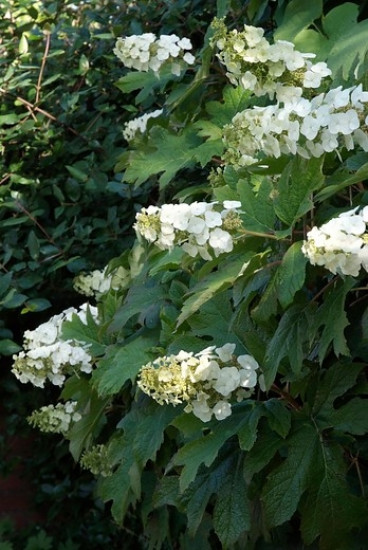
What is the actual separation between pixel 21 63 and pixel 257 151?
2.47 m

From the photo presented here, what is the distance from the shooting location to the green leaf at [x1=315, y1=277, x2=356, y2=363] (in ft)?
5.62

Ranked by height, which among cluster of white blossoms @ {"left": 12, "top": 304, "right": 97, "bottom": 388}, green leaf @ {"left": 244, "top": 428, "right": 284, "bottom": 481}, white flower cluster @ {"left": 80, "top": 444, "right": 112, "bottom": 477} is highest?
green leaf @ {"left": 244, "top": 428, "right": 284, "bottom": 481}

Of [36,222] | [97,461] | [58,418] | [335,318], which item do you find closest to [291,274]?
[335,318]

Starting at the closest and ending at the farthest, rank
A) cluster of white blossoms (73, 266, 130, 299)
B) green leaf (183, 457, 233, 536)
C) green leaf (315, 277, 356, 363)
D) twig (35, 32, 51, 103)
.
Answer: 1. green leaf (315, 277, 356, 363)
2. green leaf (183, 457, 233, 536)
3. cluster of white blossoms (73, 266, 130, 299)
4. twig (35, 32, 51, 103)

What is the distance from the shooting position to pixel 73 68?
4.52m

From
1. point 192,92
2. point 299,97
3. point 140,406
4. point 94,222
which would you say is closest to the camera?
point 299,97

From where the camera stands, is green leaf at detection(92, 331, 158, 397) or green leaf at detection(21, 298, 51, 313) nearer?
green leaf at detection(92, 331, 158, 397)

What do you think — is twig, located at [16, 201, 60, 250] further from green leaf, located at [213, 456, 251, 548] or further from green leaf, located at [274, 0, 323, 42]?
green leaf, located at [213, 456, 251, 548]

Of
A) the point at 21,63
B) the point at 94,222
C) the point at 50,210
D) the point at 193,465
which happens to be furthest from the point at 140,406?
the point at 21,63

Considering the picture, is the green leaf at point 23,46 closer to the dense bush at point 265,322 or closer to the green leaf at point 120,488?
the dense bush at point 265,322

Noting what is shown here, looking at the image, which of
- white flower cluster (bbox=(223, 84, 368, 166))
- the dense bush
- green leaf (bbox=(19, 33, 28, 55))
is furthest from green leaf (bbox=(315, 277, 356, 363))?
green leaf (bbox=(19, 33, 28, 55))

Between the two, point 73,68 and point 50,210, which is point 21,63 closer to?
point 73,68

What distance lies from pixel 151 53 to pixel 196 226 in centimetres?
112

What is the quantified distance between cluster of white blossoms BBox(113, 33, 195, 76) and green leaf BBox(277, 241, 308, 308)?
1.14 m
